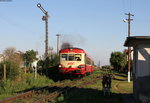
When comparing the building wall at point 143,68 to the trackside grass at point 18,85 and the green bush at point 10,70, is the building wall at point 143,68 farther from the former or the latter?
the green bush at point 10,70

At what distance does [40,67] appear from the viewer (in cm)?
3894

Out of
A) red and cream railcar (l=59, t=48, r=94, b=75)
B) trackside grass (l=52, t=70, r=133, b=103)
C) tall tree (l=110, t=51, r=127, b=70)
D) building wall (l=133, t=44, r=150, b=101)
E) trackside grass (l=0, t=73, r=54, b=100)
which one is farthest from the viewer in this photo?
tall tree (l=110, t=51, r=127, b=70)

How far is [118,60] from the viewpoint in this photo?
68188 millimetres

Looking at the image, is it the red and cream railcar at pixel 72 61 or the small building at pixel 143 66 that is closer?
the small building at pixel 143 66

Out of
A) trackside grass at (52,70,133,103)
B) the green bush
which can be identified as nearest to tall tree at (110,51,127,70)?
the green bush

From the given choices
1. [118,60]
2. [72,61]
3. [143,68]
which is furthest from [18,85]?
[118,60]

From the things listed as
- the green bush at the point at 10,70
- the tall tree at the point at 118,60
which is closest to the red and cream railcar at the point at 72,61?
the green bush at the point at 10,70

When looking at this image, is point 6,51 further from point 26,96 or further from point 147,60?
point 147,60

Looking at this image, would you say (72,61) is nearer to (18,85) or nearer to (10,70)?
(10,70)

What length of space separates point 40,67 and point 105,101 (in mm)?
26331

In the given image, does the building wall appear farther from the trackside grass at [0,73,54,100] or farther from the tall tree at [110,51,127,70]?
the tall tree at [110,51,127,70]

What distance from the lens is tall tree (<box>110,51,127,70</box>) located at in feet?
218

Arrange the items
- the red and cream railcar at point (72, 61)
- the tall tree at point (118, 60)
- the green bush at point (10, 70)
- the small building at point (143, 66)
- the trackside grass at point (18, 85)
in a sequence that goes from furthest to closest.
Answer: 1. the tall tree at point (118, 60)
2. the red and cream railcar at point (72, 61)
3. the green bush at point (10, 70)
4. the trackside grass at point (18, 85)
5. the small building at point (143, 66)

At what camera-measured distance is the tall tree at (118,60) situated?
218 feet
